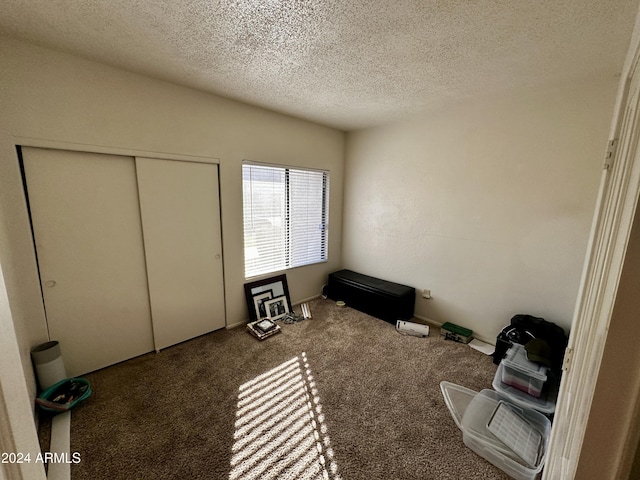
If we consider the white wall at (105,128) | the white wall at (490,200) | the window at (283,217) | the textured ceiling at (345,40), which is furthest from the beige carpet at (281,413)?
the textured ceiling at (345,40)

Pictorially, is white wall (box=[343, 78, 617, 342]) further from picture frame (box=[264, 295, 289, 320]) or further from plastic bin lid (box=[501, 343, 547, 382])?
picture frame (box=[264, 295, 289, 320])

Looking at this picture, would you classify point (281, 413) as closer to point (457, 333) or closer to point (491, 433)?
point (491, 433)

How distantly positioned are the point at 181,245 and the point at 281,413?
1764 millimetres

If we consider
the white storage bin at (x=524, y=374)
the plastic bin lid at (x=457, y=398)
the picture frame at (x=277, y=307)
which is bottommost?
the plastic bin lid at (x=457, y=398)

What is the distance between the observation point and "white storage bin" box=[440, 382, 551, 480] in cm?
146

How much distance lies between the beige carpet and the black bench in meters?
0.46

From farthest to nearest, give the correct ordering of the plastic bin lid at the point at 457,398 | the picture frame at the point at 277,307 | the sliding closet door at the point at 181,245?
the picture frame at the point at 277,307, the sliding closet door at the point at 181,245, the plastic bin lid at the point at 457,398

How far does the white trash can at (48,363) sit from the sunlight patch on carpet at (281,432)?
137 centimetres

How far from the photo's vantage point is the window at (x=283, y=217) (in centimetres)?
304

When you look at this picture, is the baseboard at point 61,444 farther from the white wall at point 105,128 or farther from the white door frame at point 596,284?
the white door frame at point 596,284

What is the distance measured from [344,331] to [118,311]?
222 cm

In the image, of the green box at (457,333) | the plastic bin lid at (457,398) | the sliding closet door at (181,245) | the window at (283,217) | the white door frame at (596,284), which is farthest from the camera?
the window at (283,217)

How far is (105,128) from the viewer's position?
201 cm

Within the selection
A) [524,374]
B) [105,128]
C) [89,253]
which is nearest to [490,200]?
[524,374]
